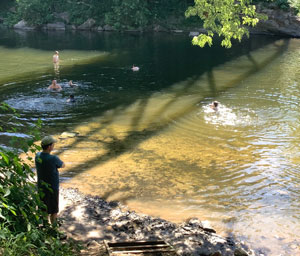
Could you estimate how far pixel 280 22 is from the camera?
36500 mm

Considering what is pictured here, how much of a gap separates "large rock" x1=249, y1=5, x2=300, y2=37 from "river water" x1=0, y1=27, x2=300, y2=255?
8.52 metres

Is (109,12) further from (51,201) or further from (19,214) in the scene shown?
(19,214)

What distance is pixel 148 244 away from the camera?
602 cm

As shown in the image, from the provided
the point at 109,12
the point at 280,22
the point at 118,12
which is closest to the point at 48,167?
the point at 280,22

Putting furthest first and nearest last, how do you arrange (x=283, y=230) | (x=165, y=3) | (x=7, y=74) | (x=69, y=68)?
(x=165, y=3), (x=69, y=68), (x=7, y=74), (x=283, y=230)

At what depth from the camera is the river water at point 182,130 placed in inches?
342

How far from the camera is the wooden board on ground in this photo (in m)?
5.63

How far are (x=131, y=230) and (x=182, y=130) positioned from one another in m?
7.00

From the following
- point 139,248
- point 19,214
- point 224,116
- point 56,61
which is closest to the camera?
point 19,214

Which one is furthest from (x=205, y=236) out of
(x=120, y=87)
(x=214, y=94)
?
(x=120, y=87)

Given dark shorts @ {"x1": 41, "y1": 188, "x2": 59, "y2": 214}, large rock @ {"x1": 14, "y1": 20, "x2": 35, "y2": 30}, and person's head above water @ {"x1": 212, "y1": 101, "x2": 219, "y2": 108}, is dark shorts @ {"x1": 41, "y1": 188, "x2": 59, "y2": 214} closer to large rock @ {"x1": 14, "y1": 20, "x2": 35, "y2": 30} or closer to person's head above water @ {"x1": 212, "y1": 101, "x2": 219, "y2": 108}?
person's head above water @ {"x1": 212, "y1": 101, "x2": 219, "y2": 108}

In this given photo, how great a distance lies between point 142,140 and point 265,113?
6.02 meters

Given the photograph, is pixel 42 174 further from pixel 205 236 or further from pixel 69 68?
pixel 69 68

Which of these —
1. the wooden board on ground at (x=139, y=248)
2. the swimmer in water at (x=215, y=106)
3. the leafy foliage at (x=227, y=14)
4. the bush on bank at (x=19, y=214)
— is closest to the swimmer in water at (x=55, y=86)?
the swimmer in water at (x=215, y=106)
